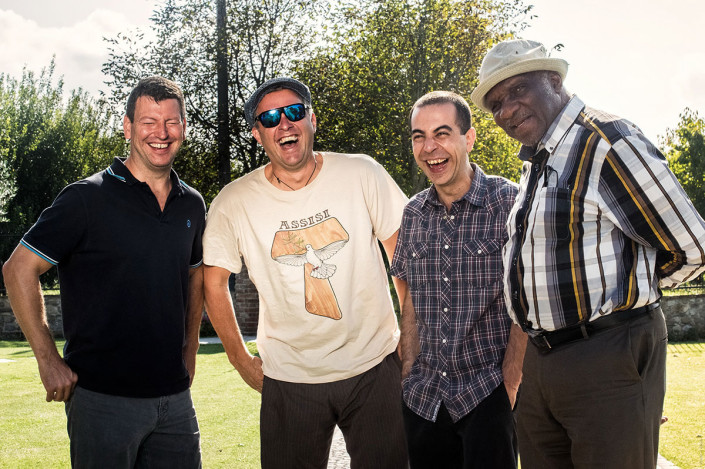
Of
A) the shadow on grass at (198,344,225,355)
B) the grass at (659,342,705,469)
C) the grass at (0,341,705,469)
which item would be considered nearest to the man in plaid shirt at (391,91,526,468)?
the grass at (0,341,705,469)

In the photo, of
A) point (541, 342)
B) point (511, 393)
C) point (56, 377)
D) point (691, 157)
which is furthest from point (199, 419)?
point (691, 157)

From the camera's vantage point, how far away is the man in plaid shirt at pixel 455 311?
132 inches

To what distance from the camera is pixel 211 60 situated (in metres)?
19.5

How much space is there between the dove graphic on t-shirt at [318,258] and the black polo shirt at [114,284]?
24.9 inches

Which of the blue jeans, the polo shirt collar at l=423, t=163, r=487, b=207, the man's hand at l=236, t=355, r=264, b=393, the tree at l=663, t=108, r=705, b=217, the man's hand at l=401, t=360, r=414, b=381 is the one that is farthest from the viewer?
the tree at l=663, t=108, r=705, b=217

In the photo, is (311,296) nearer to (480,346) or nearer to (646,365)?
(480,346)

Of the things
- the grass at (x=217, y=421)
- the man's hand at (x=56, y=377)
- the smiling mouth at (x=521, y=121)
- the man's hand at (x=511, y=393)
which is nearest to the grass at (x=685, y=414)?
the grass at (x=217, y=421)

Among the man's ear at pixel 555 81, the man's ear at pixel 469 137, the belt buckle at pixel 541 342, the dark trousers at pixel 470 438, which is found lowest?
the dark trousers at pixel 470 438

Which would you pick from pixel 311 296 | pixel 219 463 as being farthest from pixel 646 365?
pixel 219 463

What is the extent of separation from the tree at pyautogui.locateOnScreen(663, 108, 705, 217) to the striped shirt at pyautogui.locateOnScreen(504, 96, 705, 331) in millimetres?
A: 33762

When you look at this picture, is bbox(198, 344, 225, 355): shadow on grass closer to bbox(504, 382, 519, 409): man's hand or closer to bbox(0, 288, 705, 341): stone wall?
bbox(0, 288, 705, 341): stone wall

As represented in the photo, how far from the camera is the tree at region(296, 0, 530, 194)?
708 inches

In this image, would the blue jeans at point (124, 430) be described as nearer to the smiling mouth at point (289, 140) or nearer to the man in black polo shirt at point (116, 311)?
the man in black polo shirt at point (116, 311)

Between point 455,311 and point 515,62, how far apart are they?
126cm
